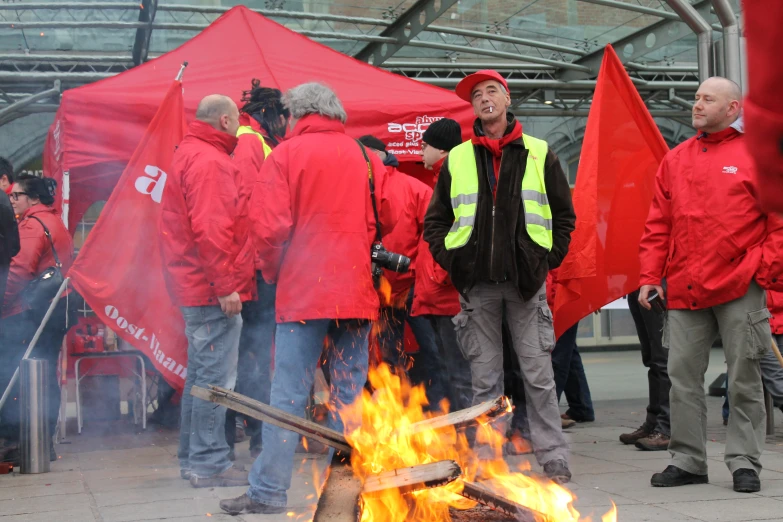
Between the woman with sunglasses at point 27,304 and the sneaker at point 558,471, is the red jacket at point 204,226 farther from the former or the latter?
the sneaker at point 558,471

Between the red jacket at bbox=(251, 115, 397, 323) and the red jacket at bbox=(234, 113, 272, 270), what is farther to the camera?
the red jacket at bbox=(234, 113, 272, 270)

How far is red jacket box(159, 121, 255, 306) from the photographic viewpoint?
211 inches

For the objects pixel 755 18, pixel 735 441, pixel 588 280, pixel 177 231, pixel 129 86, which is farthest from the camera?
pixel 129 86

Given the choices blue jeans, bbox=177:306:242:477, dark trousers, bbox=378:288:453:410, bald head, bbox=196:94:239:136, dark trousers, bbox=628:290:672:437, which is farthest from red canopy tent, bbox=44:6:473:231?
dark trousers, bbox=628:290:672:437

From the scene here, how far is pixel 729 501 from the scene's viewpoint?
4.84 metres

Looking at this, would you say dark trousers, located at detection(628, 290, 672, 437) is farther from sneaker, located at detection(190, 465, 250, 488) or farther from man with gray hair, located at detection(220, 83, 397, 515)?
sneaker, located at detection(190, 465, 250, 488)

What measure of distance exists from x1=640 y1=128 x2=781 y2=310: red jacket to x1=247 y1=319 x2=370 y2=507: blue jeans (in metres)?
1.73

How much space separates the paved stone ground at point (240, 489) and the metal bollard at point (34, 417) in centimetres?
13

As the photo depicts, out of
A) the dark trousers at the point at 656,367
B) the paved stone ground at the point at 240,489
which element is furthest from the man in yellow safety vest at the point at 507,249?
the dark trousers at the point at 656,367

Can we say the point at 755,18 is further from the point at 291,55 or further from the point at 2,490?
the point at 291,55

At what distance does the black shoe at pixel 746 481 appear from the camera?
502 cm

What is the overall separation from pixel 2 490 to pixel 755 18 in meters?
5.44

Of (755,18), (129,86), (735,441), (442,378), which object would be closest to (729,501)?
(735,441)

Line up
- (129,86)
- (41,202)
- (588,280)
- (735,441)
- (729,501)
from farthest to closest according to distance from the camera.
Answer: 1. (129,86)
2. (41,202)
3. (588,280)
4. (735,441)
5. (729,501)
